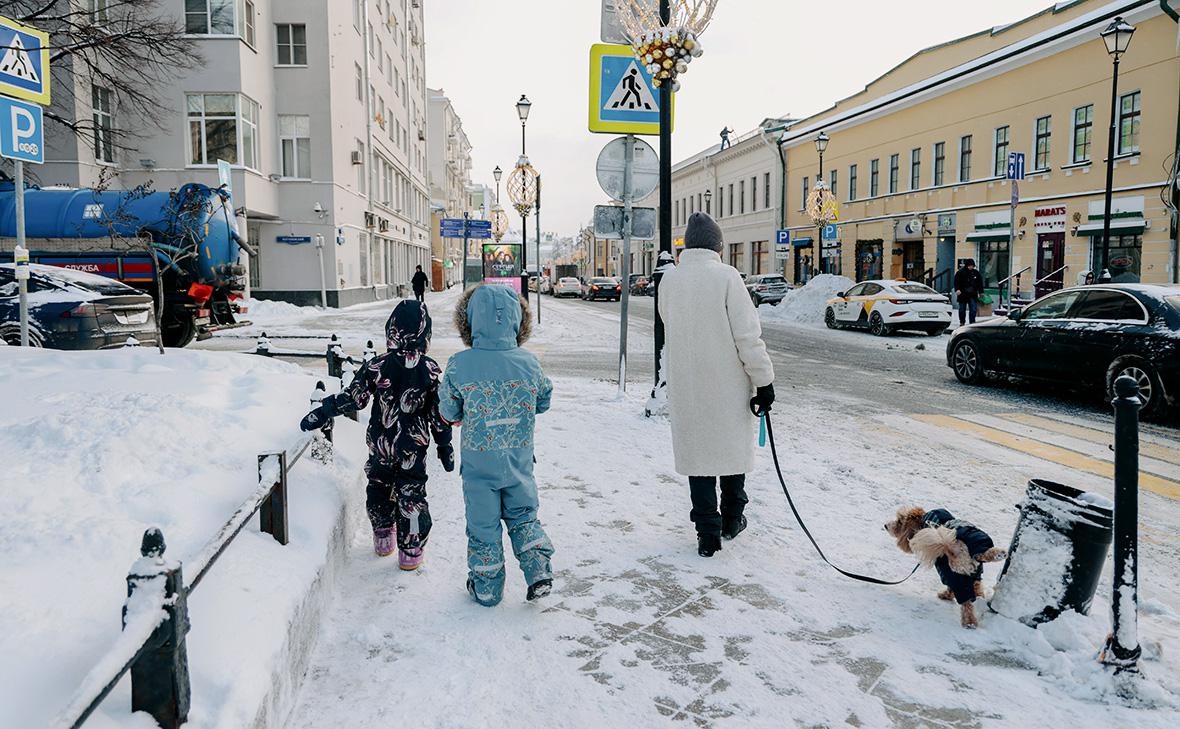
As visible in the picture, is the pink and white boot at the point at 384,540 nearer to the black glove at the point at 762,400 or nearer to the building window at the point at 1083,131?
the black glove at the point at 762,400

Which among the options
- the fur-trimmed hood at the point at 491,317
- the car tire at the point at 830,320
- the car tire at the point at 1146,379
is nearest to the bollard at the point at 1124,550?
the fur-trimmed hood at the point at 491,317

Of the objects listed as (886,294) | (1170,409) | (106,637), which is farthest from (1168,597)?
(886,294)

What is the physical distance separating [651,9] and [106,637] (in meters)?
7.35

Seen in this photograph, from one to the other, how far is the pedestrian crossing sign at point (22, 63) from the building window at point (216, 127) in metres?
19.7

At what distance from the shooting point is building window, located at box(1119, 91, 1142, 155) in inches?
881

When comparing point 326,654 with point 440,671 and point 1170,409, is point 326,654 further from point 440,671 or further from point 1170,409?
point 1170,409

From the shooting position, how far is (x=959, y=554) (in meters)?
3.38

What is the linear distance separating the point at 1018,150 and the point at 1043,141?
33.4 inches

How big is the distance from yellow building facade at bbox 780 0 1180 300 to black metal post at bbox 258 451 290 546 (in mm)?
14826

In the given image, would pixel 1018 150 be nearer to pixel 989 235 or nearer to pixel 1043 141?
pixel 1043 141

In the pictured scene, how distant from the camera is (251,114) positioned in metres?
26.4

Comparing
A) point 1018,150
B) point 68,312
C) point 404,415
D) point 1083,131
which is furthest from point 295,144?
point 404,415

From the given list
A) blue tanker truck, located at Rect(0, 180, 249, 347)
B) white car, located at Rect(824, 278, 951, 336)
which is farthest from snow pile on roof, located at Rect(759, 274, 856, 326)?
blue tanker truck, located at Rect(0, 180, 249, 347)

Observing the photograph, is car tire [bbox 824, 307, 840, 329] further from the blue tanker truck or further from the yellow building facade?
the blue tanker truck
